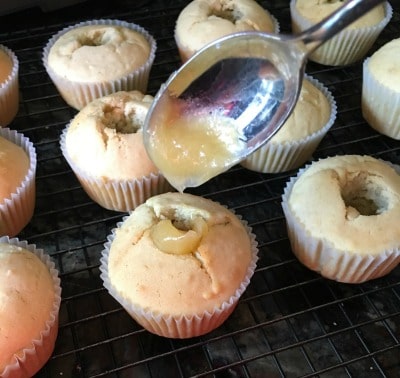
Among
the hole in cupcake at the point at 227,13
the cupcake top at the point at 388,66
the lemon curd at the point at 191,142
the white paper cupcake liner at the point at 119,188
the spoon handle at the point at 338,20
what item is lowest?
the white paper cupcake liner at the point at 119,188

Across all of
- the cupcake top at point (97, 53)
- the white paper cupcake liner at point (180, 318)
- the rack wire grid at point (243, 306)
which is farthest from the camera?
the cupcake top at point (97, 53)

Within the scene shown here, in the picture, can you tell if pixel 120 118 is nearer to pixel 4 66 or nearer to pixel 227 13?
pixel 4 66

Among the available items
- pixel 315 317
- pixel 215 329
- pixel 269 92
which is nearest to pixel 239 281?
pixel 215 329

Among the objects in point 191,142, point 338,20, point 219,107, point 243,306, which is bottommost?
point 243,306

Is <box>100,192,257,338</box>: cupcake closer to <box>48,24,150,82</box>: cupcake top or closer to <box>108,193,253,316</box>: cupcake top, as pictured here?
<box>108,193,253,316</box>: cupcake top

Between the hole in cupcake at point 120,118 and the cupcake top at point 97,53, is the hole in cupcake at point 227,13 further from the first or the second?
the hole in cupcake at point 120,118

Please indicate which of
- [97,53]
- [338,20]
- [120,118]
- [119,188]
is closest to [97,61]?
[97,53]

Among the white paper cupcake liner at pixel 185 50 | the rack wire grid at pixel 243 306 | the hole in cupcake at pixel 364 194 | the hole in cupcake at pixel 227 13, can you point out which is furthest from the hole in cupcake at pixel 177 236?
the hole in cupcake at pixel 227 13
